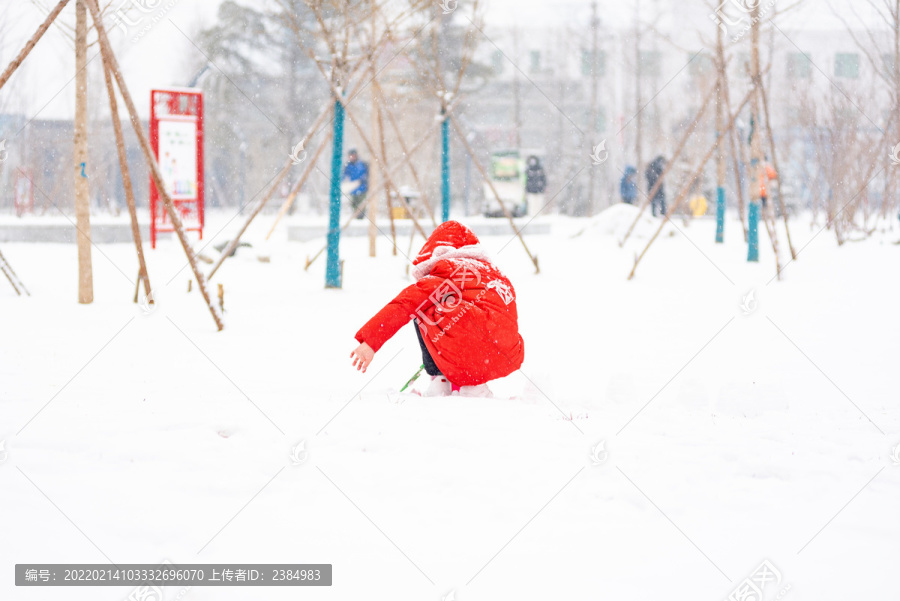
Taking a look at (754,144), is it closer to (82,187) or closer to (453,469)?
(82,187)

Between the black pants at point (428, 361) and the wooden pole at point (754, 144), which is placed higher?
the wooden pole at point (754, 144)

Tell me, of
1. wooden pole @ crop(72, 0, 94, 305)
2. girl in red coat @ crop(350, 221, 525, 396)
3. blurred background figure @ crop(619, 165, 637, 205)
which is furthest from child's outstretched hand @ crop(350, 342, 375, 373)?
blurred background figure @ crop(619, 165, 637, 205)

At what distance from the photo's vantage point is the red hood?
348cm

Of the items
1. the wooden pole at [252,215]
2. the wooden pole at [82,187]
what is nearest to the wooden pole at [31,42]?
the wooden pole at [82,187]

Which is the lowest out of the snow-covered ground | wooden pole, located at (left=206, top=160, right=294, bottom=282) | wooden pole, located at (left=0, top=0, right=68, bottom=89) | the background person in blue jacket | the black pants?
the snow-covered ground

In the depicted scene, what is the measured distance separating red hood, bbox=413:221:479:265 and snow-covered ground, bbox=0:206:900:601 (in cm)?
68

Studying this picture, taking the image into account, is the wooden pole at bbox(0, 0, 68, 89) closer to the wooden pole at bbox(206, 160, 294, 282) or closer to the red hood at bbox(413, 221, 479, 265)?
the wooden pole at bbox(206, 160, 294, 282)

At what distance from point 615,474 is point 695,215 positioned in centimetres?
1982

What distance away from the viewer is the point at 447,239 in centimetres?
350

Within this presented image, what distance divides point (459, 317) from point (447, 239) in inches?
16.0

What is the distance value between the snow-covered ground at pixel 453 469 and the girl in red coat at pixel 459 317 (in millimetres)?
186

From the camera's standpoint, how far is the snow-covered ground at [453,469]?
2033mm

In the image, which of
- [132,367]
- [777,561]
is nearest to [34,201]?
[132,367]

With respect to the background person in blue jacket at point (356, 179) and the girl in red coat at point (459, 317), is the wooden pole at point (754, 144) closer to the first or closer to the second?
the girl in red coat at point (459, 317)
